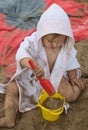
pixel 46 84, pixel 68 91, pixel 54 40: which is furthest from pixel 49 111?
pixel 54 40

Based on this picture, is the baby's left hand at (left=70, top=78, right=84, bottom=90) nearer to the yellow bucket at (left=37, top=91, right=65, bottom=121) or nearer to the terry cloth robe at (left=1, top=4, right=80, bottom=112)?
the terry cloth robe at (left=1, top=4, right=80, bottom=112)

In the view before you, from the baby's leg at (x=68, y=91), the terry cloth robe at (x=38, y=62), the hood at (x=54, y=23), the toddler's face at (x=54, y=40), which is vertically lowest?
the baby's leg at (x=68, y=91)

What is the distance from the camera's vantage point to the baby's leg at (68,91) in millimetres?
2309

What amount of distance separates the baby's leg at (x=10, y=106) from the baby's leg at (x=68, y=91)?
0.30 metres

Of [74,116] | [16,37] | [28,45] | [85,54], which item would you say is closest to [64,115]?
[74,116]

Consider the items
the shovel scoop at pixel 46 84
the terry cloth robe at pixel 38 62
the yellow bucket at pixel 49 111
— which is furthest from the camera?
the terry cloth robe at pixel 38 62

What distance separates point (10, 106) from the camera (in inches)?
86.3

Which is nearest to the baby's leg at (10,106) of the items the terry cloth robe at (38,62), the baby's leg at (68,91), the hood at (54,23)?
the terry cloth robe at (38,62)

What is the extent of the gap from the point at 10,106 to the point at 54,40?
1.62 feet

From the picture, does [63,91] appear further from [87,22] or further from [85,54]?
[87,22]

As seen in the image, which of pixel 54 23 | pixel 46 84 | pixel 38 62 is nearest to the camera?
pixel 46 84

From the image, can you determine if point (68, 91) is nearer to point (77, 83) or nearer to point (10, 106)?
point (77, 83)

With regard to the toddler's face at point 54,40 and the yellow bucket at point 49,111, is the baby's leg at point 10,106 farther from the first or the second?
the toddler's face at point 54,40

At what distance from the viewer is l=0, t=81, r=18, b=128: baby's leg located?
83.3 inches
